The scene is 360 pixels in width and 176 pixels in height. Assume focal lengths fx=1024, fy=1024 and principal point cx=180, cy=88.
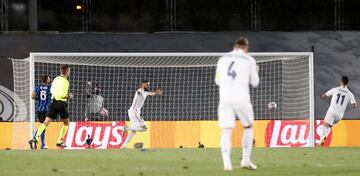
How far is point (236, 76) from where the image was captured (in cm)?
1565

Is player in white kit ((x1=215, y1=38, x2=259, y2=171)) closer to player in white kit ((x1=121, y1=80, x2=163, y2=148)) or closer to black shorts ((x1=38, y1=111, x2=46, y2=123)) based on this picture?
player in white kit ((x1=121, y1=80, x2=163, y2=148))

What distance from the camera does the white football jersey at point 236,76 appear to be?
15.7 m

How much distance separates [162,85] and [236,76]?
18221 millimetres

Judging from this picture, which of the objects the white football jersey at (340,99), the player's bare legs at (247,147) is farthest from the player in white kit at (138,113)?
the player's bare legs at (247,147)

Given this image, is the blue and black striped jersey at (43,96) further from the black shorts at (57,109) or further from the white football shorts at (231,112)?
the white football shorts at (231,112)

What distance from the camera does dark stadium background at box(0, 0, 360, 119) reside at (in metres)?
34.6

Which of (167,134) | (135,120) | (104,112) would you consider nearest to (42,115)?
(135,120)

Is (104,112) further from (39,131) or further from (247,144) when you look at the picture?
(247,144)

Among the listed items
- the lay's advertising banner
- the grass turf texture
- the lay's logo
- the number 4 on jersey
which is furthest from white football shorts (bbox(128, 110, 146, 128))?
the number 4 on jersey

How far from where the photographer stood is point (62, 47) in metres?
34.2

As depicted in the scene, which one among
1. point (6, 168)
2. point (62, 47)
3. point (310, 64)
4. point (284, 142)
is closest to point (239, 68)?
point (6, 168)

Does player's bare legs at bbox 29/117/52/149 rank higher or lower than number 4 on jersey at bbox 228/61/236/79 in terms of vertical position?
lower

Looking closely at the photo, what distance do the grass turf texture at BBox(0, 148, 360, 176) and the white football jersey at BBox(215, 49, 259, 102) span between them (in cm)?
116

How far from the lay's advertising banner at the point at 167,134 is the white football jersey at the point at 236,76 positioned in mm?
15169
